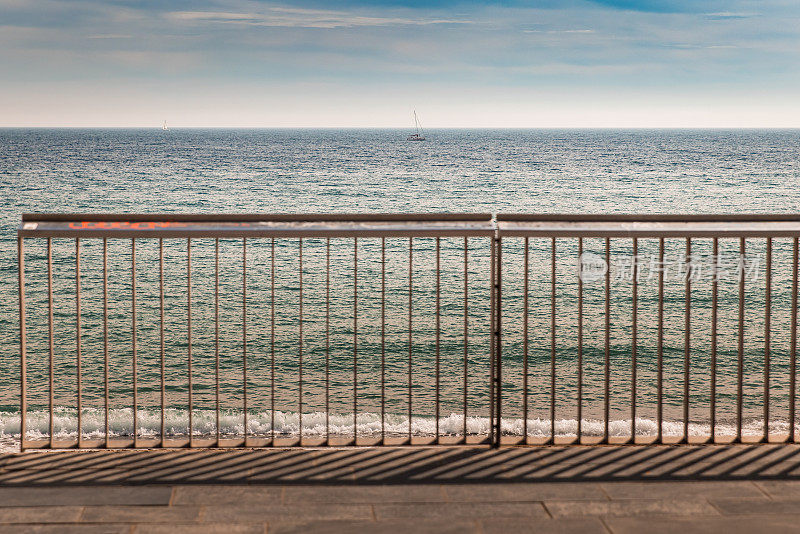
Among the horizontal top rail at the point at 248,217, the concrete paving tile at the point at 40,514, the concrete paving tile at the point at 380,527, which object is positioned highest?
the horizontal top rail at the point at 248,217

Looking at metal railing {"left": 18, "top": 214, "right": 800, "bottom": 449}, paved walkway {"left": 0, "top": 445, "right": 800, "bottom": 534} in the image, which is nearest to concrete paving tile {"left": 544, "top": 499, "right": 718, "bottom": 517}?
paved walkway {"left": 0, "top": 445, "right": 800, "bottom": 534}

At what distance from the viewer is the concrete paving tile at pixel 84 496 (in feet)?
9.70

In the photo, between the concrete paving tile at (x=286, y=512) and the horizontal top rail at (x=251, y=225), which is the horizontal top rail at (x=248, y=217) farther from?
the concrete paving tile at (x=286, y=512)

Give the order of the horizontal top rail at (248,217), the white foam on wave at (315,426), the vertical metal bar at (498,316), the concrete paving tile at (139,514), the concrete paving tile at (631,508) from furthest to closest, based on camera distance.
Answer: the white foam on wave at (315,426), the vertical metal bar at (498,316), the horizontal top rail at (248,217), the concrete paving tile at (631,508), the concrete paving tile at (139,514)

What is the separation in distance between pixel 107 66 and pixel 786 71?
70.9 meters

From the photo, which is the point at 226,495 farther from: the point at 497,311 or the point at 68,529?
the point at 497,311

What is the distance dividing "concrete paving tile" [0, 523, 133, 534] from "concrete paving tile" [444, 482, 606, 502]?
1137 millimetres

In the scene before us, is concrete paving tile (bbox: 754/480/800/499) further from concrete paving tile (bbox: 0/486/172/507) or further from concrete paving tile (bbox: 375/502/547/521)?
concrete paving tile (bbox: 0/486/172/507)

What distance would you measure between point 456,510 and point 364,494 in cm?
35

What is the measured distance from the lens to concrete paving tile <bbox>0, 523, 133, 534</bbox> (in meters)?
2.71

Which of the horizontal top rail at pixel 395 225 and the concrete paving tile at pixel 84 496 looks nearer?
the concrete paving tile at pixel 84 496

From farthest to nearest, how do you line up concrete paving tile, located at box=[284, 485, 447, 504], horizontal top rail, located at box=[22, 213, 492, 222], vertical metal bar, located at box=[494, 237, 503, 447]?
vertical metal bar, located at box=[494, 237, 503, 447] < horizontal top rail, located at box=[22, 213, 492, 222] < concrete paving tile, located at box=[284, 485, 447, 504]

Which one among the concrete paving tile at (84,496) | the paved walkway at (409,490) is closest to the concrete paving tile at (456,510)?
the paved walkway at (409,490)

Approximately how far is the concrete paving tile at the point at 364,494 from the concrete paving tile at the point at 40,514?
2.35 ft
